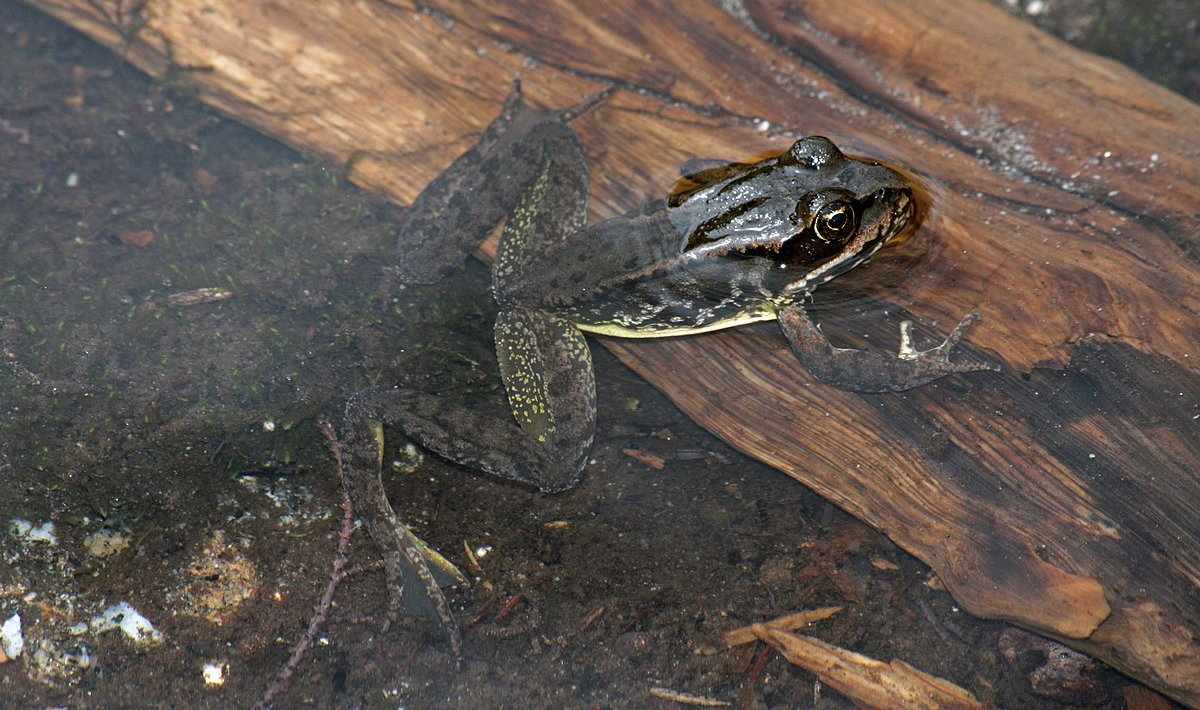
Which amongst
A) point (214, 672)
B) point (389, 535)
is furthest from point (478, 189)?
point (214, 672)

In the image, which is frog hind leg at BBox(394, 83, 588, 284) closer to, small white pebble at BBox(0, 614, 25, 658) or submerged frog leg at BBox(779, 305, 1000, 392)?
submerged frog leg at BBox(779, 305, 1000, 392)

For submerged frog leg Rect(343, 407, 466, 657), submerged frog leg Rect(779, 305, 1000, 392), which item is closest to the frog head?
submerged frog leg Rect(779, 305, 1000, 392)

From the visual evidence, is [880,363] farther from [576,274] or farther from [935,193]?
[576,274]

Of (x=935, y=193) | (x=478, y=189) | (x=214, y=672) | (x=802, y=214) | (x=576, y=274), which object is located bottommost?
(x=214, y=672)

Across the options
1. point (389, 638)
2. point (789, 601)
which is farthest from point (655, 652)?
point (389, 638)

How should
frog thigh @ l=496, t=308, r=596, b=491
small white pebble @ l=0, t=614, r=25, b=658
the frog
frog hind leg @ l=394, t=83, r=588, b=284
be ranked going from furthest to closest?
frog hind leg @ l=394, t=83, r=588, b=284
frog thigh @ l=496, t=308, r=596, b=491
the frog
small white pebble @ l=0, t=614, r=25, b=658

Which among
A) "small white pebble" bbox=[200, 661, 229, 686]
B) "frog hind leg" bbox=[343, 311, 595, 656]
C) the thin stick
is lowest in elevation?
"small white pebble" bbox=[200, 661, 229, 686]
